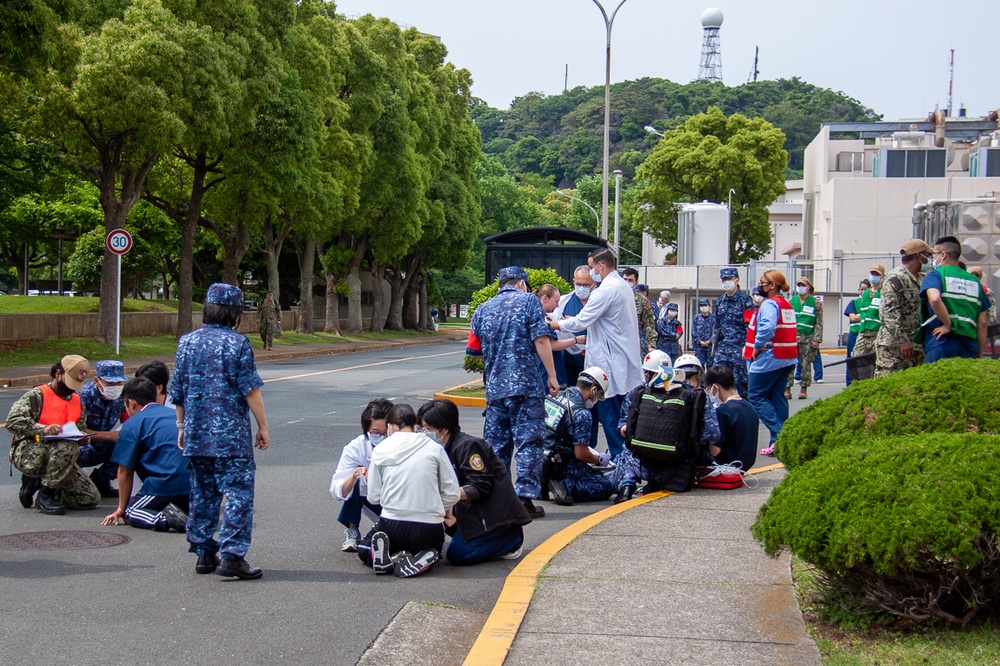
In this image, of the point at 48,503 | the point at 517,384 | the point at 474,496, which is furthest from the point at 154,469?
the point at 517,384

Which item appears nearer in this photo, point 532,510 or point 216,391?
point 216,391

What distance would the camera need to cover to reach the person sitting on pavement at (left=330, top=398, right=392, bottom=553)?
7.24 m

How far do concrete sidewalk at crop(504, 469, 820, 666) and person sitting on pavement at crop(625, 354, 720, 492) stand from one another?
859 mm

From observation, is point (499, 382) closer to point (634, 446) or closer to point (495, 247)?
point (634, 446)

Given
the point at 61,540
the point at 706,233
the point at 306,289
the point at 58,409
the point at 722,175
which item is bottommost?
the point at 61,540

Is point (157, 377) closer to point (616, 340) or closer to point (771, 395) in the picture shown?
point (616, 340)

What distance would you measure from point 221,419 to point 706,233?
1698 inches

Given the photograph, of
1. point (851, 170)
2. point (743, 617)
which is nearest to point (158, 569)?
point (743, 617)

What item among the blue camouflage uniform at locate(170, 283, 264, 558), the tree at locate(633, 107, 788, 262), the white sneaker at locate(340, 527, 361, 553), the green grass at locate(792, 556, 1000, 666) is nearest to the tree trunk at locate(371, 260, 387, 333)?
the tree at locate(633, 107, 788, 262)

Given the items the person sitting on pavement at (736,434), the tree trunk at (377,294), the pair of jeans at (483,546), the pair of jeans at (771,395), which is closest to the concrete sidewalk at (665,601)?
the pair of jeans at (483,546)

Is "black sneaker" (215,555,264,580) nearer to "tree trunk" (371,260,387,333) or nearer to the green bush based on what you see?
the green bush

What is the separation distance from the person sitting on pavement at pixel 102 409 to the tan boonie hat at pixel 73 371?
1.00 ft

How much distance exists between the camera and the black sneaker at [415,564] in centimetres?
684

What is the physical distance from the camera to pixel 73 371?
28.2ft
